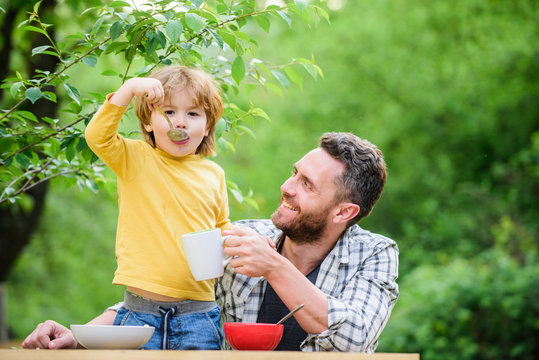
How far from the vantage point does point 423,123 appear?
435 inches

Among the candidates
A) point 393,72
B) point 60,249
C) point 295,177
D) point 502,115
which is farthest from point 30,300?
point 295,177

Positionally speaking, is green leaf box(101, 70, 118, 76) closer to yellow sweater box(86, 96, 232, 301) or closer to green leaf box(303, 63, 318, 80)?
yellow sweater box(86, 96, 232, 301)

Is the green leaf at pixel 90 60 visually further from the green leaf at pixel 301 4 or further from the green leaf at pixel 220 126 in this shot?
the green leaf at pixel 301 4

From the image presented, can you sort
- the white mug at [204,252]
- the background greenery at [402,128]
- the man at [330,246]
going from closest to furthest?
1. the white mug at [204,252]
2. the man at [330,246]
3. the background greenery at [402,128]

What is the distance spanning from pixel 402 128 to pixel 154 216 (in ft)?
31.4

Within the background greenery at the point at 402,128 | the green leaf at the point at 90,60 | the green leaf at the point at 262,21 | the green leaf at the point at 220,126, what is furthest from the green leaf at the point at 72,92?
the background greenery at the point at 402,128

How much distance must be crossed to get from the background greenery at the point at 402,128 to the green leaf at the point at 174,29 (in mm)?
7369

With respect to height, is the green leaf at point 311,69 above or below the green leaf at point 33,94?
above

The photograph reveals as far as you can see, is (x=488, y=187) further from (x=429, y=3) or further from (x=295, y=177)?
(x=295, y=177)

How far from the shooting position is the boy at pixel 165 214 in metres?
1.82

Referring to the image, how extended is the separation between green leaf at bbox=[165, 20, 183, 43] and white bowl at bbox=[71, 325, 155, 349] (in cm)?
75

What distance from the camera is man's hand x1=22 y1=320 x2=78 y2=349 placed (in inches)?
67.7

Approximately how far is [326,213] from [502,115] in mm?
9132

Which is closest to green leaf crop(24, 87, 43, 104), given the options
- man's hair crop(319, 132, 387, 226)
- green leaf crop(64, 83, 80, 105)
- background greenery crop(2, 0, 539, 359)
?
green leaf crop(64, 83, 80, 105)
